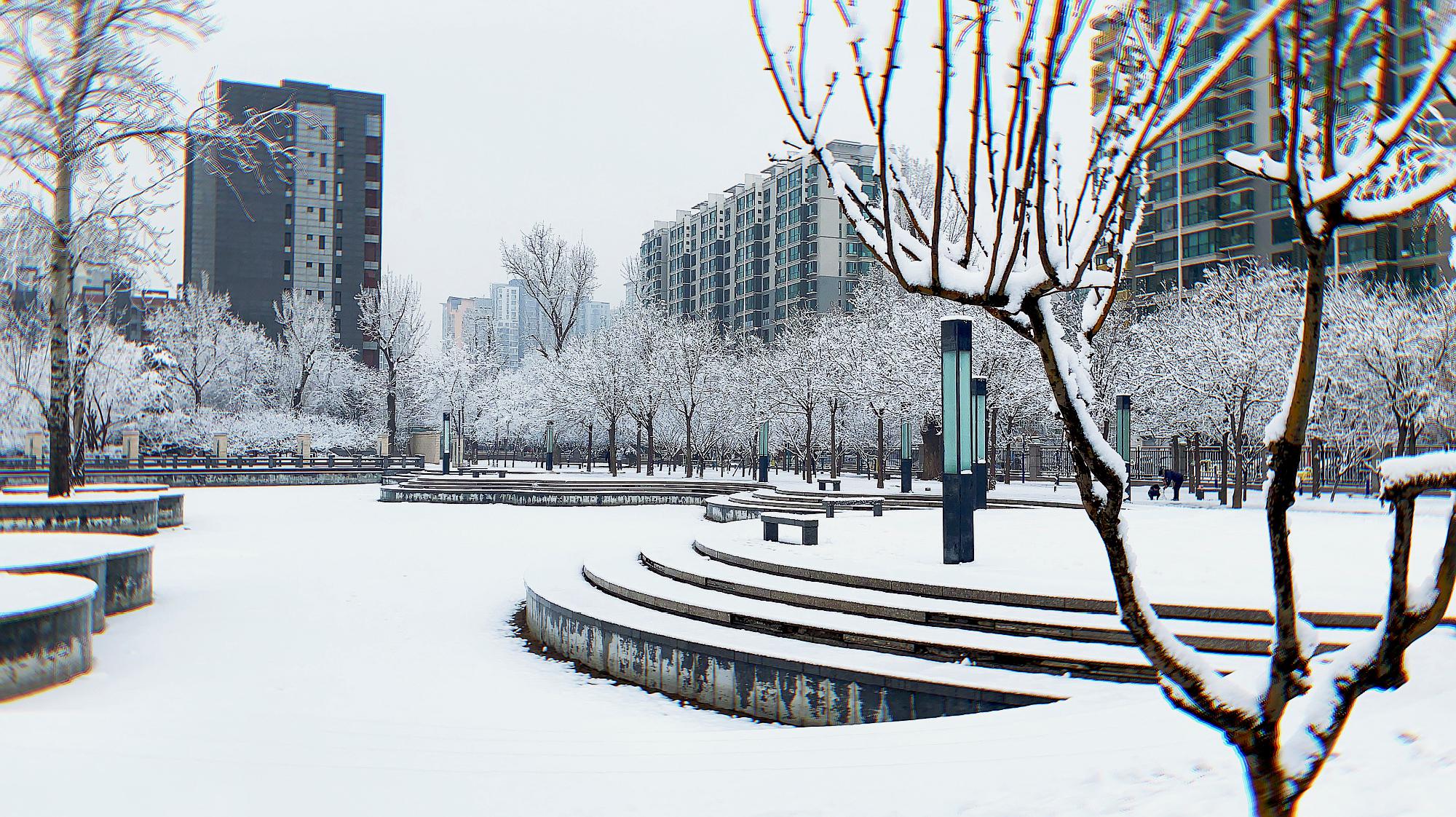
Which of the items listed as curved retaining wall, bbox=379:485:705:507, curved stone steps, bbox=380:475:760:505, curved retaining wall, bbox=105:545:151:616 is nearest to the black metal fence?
curved retaining wall, bbox=379:485:705:507

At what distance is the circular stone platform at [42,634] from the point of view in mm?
6445

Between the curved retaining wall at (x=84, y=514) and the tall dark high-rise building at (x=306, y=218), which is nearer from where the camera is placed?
the curved retaining wall at (x=84, y=514)

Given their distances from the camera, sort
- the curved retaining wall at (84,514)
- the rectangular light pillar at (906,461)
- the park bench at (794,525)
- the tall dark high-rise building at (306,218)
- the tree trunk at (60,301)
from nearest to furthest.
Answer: the park bench at (794,525), the tree trunk at (60,301), the curved retaining wall at (84,514), the rectangular light pillar at (906,461), the tall dark high-rise building at (306,218)

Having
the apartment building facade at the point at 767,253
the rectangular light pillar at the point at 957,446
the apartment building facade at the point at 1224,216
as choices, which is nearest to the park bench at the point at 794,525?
the rectangular light pillar at the point at 957,446

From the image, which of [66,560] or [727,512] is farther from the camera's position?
[727,512]

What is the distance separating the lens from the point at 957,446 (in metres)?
9.52

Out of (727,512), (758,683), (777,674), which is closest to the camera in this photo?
(777,674)

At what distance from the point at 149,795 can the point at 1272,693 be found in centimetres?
386

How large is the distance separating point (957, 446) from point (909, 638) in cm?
331

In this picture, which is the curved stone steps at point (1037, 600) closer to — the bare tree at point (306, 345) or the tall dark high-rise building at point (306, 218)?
the bare tree at point (306, 345)

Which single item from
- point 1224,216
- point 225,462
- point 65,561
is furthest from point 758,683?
point 1224,216

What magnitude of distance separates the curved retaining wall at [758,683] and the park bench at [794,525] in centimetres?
356

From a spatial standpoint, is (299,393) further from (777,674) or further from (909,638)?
(909,638)

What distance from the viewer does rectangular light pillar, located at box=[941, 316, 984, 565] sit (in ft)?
30.0
